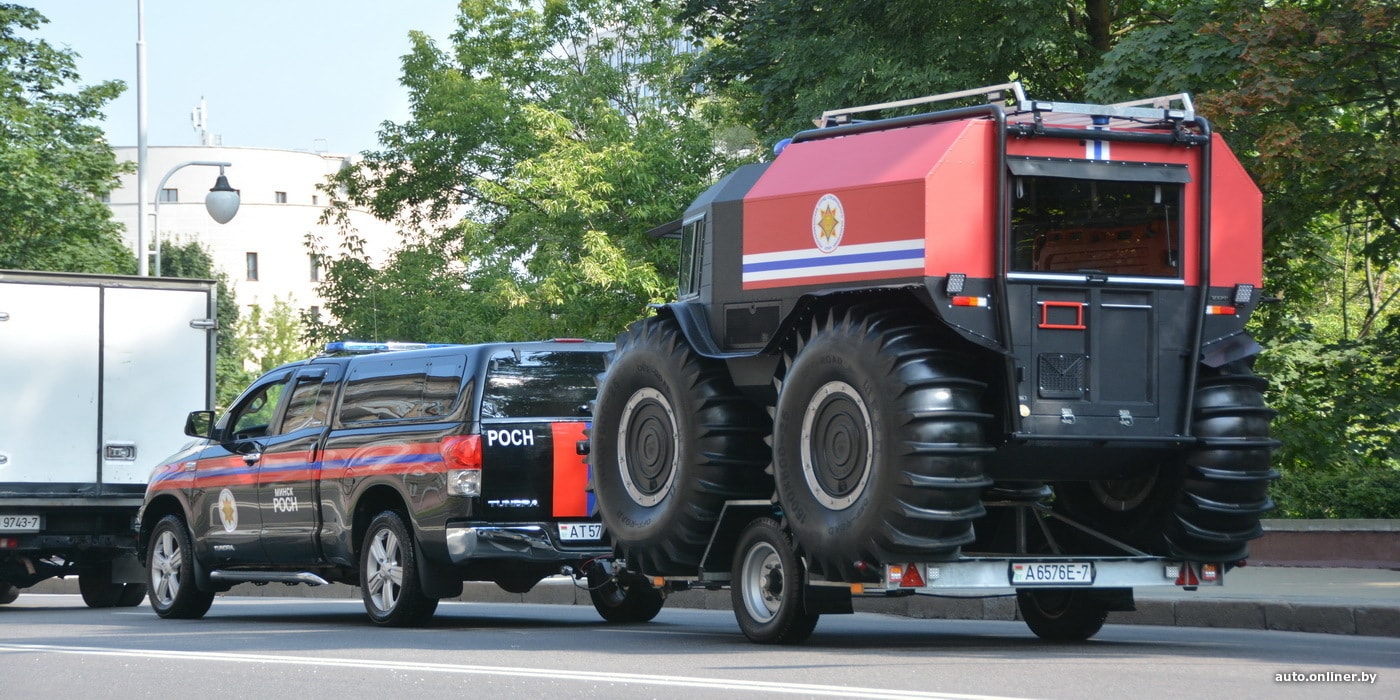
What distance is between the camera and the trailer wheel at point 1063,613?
1231 cm

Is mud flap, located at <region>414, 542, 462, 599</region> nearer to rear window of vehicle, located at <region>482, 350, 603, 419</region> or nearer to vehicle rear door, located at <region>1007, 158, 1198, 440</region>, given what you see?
rear window of vehicle, located at <region>482, 350, 603, 419</region>

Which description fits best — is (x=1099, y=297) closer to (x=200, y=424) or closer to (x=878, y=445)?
(x=878, y=445)

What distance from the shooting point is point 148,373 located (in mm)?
18953

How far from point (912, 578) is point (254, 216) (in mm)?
96482

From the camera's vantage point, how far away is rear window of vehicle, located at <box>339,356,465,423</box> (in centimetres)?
1412

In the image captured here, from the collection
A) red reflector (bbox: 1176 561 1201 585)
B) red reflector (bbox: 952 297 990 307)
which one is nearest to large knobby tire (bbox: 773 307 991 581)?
red reflector (bbox: 952 297 990 307)

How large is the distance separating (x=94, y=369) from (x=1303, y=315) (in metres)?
14.4

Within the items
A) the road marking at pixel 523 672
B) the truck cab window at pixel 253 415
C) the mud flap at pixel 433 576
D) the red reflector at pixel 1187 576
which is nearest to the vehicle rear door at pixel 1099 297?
the red reflector at pixel 1187 576

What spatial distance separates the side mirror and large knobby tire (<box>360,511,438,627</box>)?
8.92ft

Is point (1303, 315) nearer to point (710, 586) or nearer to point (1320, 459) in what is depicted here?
point (1320, 459)

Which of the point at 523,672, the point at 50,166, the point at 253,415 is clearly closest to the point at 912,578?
the point at 523,672

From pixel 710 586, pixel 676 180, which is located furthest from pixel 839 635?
pixel 676 180

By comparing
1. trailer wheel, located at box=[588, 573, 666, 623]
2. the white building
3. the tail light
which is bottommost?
trailer wheel, located at box=[588, 573, 666, 623]

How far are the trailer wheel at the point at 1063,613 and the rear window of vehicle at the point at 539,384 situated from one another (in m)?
3.37
